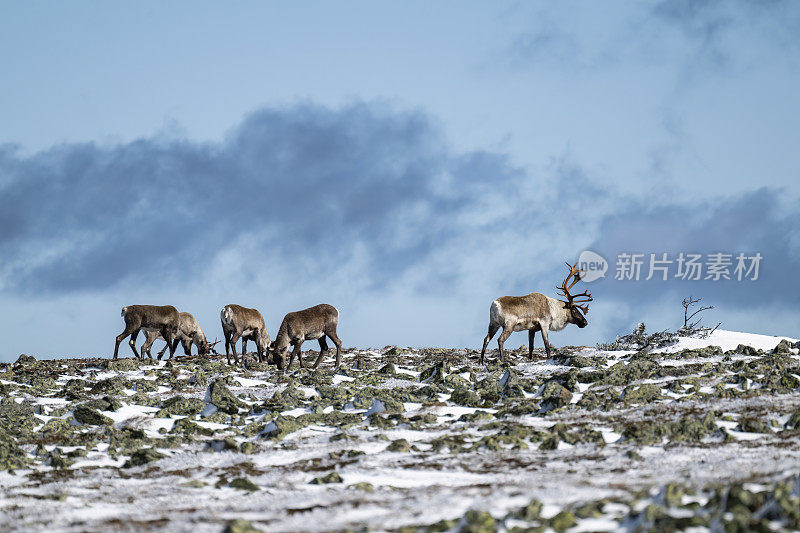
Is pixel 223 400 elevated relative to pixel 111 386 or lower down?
lower down

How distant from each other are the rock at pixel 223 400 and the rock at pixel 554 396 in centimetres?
561

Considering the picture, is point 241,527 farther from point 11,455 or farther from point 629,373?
point 629,373

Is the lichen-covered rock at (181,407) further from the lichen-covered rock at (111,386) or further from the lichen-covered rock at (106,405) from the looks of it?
the lichen-covered rock at (111,386)

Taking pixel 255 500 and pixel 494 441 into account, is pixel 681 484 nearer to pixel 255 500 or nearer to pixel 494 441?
pixel 494 441

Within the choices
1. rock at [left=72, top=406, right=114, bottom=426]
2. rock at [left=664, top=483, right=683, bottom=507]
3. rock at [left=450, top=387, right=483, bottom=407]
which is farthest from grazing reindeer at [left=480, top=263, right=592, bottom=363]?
rock at [left=664, top=483, right=683, bottom=507]

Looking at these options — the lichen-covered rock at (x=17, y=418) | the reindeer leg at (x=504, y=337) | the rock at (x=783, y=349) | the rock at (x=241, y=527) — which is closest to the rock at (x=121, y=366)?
the lichen-covered rock at (x=17, y=418)

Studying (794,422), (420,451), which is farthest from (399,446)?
(794,422)

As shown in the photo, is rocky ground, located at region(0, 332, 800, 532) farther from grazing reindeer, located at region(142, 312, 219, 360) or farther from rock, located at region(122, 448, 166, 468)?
grazing reindeer, located at region(142, 312, 219, 360)

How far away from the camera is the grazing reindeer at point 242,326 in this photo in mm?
26609

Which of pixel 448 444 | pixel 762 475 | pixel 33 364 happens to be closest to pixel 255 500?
pixel 448 444

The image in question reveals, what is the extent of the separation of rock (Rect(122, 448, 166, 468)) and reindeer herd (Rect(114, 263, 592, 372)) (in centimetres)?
1097

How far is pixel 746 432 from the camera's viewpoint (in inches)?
387

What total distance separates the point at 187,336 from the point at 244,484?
2284 centimetres

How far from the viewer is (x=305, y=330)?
906 inches
